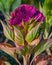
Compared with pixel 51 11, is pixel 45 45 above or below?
above

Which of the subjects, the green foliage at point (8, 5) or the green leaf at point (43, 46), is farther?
the green foliage at point (8, 5)

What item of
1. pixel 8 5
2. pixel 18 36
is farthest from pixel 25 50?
pixel 8 5

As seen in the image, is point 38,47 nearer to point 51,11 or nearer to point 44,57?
point 44,57

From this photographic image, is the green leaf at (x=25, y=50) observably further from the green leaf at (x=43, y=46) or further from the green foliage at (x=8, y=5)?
the green foliage at (x=8, y=5)

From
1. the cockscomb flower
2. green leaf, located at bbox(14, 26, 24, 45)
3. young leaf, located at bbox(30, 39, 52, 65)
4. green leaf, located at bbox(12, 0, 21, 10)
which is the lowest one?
green leaf, located at bbox(12, 0, 21, 10)

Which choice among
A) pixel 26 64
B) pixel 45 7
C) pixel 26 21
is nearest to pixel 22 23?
pixel 26 21

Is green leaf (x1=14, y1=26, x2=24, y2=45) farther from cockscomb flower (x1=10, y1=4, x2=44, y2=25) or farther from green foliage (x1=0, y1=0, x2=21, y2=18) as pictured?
green foliage (x1=0, y1=0, x2=21, y2=18)

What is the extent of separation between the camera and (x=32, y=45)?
0.73 m

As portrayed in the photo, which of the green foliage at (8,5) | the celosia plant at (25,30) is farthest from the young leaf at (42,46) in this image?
the green foliage at (8,5)

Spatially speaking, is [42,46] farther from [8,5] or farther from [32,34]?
[8,5]

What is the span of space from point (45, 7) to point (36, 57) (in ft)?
1.55

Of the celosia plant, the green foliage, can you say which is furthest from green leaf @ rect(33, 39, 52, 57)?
the green foliage

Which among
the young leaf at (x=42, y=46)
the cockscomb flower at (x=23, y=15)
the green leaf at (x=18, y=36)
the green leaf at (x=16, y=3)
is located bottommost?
the green leaf at (x=16, y=3)

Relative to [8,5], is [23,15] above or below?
above
